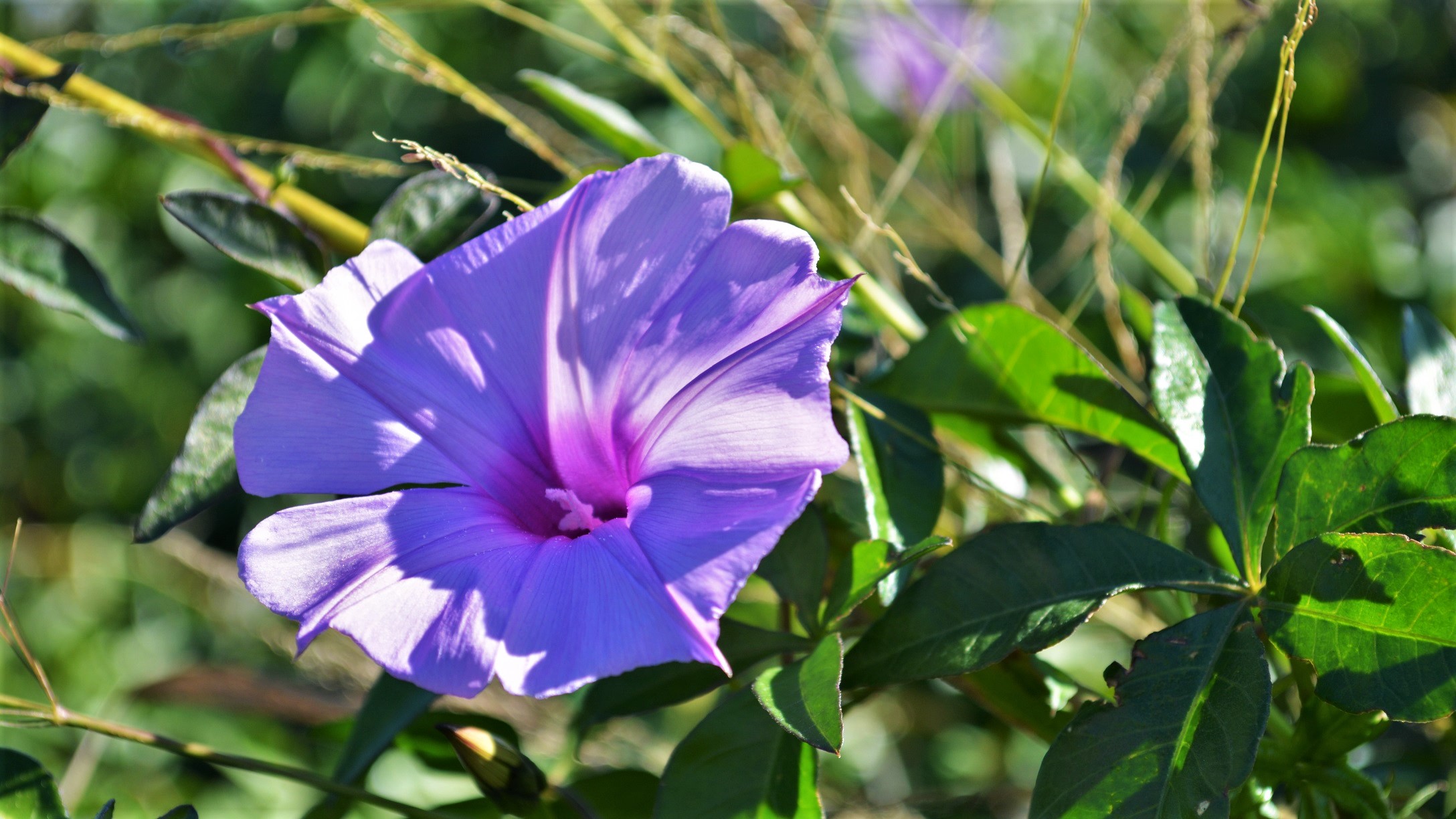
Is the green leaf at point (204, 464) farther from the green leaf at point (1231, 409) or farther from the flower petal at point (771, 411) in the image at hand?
the green leaf at point (1231, 409)

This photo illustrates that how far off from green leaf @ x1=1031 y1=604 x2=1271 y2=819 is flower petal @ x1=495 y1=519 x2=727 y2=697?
0.62 ft

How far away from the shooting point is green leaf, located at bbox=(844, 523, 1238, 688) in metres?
0.51

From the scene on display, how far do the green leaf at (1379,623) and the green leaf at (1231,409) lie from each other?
5cm

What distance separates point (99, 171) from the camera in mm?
1933

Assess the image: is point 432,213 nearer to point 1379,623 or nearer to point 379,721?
point 379,721

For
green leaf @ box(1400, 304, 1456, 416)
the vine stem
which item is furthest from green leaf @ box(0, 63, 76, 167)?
green leaf @ box(1400, 304, 1456, 416)

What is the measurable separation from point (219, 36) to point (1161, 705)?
762 mm

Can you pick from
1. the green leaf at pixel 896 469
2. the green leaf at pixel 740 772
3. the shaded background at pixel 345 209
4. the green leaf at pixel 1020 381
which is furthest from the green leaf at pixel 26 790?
the shaded background at pixel 345 209

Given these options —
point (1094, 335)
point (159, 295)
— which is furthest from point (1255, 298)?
point (159, 295)

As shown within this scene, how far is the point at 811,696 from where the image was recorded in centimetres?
48

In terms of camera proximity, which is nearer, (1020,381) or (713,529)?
(713,529)

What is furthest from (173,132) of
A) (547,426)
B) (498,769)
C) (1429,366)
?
(1429,366)

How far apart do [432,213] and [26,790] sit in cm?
41

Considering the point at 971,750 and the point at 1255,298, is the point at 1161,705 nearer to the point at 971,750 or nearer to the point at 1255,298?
the point at 1255,298
